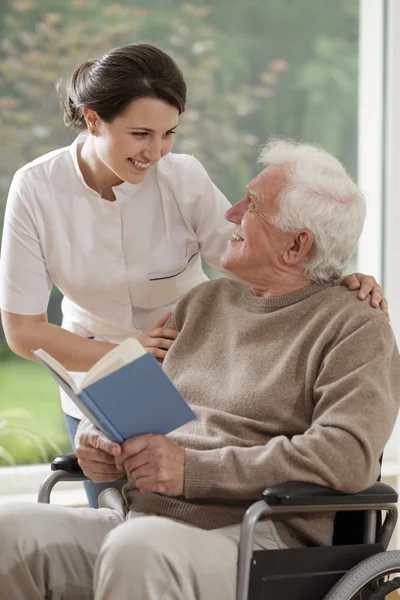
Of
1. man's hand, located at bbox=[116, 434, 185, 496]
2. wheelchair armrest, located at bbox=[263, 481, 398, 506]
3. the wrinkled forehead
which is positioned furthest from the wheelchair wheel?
the wrinkled forehead

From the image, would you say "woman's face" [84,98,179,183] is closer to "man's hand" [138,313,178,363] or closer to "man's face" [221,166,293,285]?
"man's face" [221,166,293,285]

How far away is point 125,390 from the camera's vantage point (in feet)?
5.65

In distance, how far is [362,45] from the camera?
392cm

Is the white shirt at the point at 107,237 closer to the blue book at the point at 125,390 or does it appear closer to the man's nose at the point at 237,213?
the man's nose at the point at 237,213

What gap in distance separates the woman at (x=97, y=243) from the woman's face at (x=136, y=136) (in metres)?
0.01

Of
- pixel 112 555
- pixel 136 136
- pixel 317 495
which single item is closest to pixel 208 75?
pixel 136 136

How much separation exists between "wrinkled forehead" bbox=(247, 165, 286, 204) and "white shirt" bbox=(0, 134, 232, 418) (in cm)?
29

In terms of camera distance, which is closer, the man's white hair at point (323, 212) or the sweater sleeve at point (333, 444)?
the sweater sleeve at point (333, 444)

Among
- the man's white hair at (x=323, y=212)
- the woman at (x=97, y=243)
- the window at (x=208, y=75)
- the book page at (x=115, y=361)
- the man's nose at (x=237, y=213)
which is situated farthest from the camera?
the window at (x=208, y=75)

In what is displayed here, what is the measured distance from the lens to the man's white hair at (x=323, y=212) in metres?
2.14

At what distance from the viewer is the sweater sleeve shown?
6.06 ft

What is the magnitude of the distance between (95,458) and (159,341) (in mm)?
376

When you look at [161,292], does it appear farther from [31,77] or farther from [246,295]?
[31,77]

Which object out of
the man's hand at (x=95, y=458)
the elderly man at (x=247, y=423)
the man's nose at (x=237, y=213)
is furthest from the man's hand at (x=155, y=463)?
the man's nose at (x=237, y=213)
